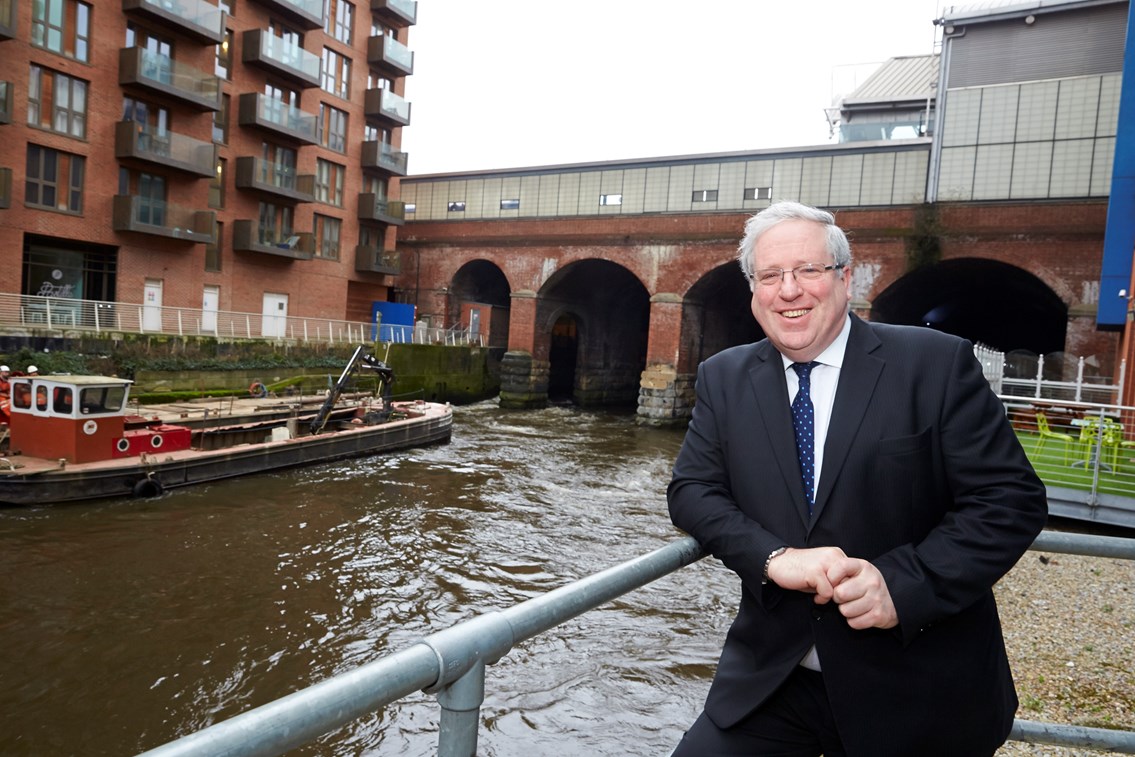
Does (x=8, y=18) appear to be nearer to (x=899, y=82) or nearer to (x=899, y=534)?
(x=899, y=534)

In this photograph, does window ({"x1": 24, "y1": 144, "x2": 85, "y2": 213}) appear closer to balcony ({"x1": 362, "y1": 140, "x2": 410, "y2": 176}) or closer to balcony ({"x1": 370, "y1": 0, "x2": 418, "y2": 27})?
balcony ({"x1": 362, "y1": 140, "x2": 410, "y2": 176})

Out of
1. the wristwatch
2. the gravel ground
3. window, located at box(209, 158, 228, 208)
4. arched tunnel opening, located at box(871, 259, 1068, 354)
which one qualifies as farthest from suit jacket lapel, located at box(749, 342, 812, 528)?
window, located at box(209, 158, 228, 208)

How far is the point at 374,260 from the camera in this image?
35.4 metres

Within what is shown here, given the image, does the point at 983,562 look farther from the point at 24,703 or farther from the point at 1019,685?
the point at 24,703

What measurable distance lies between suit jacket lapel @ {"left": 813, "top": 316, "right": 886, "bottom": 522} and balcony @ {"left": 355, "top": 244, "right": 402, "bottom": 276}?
114ft

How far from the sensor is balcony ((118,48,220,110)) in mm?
24453

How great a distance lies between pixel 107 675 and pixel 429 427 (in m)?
14.6

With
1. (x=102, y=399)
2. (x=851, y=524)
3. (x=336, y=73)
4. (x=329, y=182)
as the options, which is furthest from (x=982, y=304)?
(x=851, y=524)

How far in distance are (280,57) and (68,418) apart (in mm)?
20903

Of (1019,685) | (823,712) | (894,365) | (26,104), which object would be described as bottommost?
(1019,685)

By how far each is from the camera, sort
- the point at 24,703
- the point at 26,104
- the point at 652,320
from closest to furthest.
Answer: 1. the point at 24,703
2. the point at 26,104
3. the point at 652,320

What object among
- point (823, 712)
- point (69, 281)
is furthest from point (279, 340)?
point (823, 712)

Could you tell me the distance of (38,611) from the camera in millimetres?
9273

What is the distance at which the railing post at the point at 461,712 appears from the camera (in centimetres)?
145
